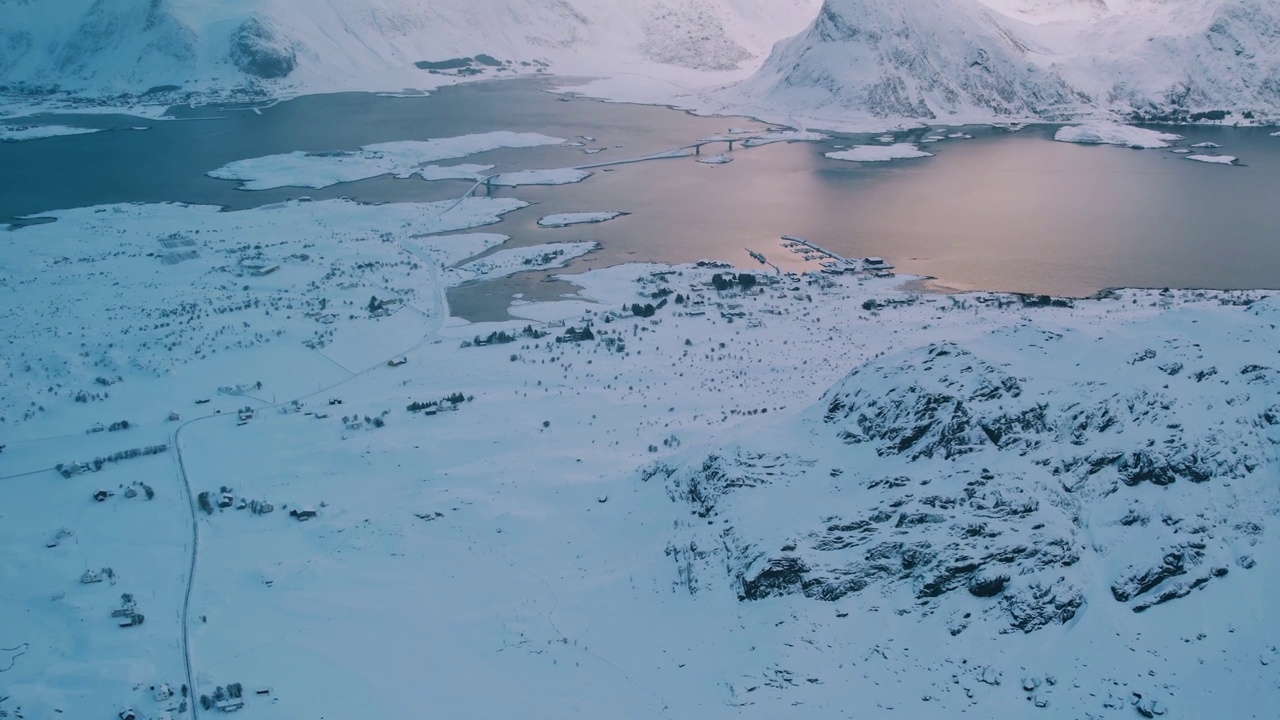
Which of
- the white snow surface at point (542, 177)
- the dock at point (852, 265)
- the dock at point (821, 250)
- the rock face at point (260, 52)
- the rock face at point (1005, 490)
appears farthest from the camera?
the rock face at point (260, 52)

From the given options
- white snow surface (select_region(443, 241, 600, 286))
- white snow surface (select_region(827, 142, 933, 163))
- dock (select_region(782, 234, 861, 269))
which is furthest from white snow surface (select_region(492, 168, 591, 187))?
white snow surface (select_region(827, 142, 933, 163))

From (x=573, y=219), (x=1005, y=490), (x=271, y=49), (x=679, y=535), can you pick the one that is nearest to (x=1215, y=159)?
(x=573, y=219)

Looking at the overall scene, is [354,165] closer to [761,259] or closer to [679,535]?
[761,259]

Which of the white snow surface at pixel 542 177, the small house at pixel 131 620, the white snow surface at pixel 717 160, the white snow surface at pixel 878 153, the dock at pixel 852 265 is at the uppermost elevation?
the white snow surface at pixel 878 153

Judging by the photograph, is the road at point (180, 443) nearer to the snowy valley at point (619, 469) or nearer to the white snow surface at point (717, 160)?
the snowy valley at point (619, 469)

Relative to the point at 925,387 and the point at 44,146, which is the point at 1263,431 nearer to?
the point at 925,387

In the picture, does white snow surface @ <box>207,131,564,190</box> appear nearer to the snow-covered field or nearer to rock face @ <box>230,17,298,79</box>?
the snow-covered field

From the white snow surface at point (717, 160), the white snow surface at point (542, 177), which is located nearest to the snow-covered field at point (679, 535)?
the white snow surface at point (542, 177)
